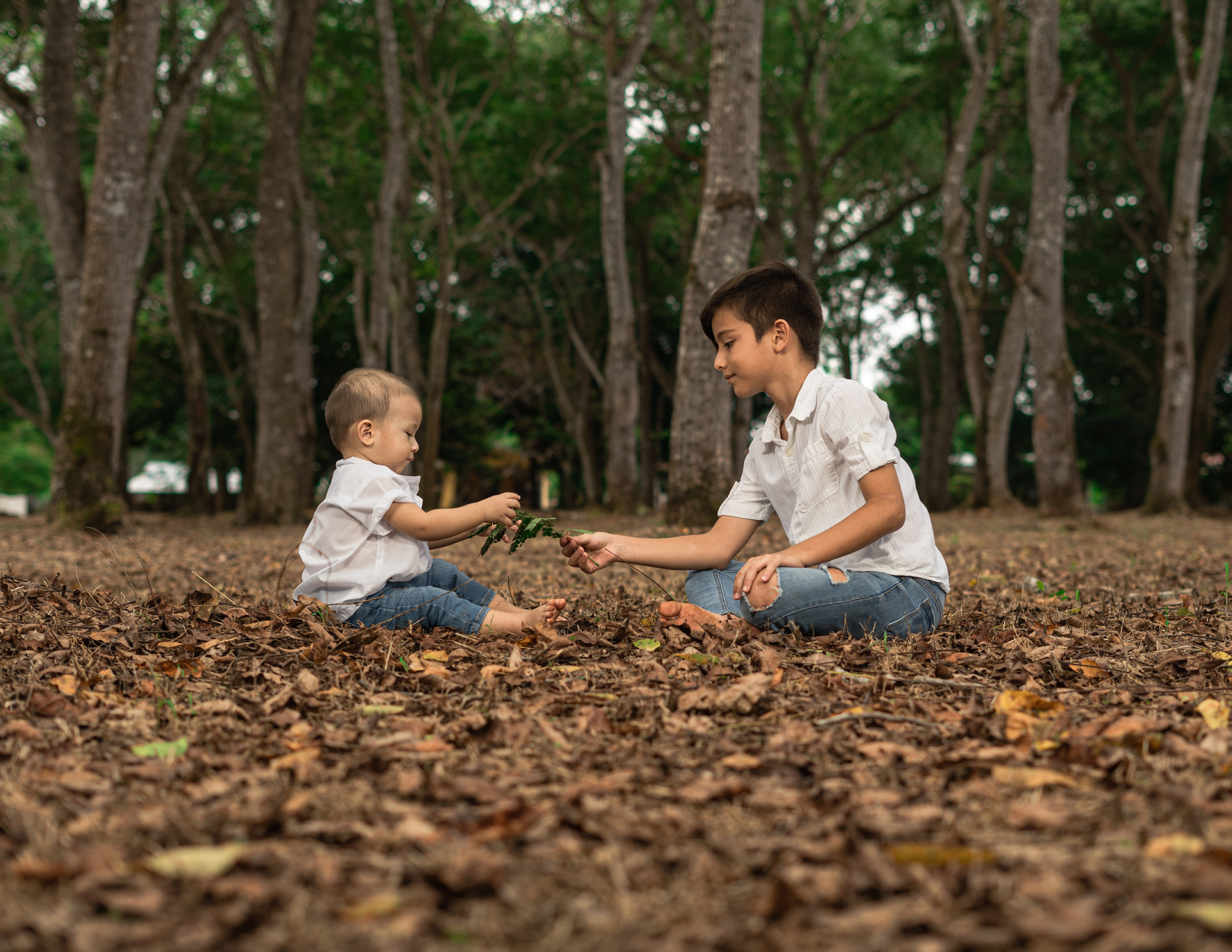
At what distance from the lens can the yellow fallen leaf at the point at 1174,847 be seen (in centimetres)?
176

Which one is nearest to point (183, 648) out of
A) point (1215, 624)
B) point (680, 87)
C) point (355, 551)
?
point (355, 551)

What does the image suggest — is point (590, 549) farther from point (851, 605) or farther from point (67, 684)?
point (67, 684)

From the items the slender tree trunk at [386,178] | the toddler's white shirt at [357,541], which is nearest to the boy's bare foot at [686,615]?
the toddler's white shirt at [357,541]

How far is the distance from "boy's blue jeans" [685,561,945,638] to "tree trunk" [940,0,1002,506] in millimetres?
14055

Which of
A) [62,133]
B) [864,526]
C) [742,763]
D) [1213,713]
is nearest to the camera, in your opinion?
[742,763]

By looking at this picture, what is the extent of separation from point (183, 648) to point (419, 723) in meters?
1.38

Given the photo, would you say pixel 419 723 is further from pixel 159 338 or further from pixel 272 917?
pixel 159 338

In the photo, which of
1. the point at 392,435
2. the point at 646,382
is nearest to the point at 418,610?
the point at 392,435

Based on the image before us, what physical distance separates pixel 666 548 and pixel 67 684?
2247 millimetres

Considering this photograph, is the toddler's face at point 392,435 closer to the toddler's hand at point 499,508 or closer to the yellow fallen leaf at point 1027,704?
the toddler's hand at point 499,508

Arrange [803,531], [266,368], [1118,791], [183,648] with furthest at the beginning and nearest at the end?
[266,368] → [803,531] → [183,648] → [1118,791]

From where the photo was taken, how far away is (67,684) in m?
3.04

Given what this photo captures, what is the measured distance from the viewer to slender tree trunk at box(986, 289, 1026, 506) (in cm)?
1669

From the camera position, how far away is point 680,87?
16531 millimetres
